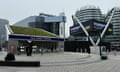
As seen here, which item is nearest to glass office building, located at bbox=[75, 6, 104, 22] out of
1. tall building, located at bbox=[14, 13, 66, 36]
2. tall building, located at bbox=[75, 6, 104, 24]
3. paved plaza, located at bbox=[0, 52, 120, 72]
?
tall building, located at bbox=[75, 6, 104, 24]

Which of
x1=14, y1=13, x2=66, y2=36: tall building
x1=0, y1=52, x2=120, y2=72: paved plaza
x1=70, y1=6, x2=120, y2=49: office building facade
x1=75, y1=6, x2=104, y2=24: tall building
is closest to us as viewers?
x1=0, y1=52, x2=120, y2=72: paved plaza

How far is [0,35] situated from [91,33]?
52.6 meters

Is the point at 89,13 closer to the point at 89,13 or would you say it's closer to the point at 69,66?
the point at 89,13

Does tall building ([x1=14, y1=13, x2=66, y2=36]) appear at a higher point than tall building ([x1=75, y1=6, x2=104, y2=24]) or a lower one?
lower

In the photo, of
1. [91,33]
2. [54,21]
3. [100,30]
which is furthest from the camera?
[54,21]

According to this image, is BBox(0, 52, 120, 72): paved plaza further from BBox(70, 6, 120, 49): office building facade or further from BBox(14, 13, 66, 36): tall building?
BBox(14, 13, 66, 36): tall building

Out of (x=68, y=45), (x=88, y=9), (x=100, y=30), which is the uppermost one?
(x=88, y=9)

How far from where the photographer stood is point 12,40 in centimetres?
4650

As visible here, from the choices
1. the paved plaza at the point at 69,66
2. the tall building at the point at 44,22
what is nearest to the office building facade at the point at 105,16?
the tall building at the point at 44,22

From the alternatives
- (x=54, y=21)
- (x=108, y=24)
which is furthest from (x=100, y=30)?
(x=54, y=21)

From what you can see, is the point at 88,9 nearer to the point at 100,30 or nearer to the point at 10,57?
the point at 100,30

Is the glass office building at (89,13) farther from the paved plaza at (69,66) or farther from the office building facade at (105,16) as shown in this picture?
the paved plaza at (69,66)

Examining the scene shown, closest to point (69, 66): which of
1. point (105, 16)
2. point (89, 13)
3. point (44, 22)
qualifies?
point (105, 16)

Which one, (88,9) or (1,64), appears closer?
(1,64)
